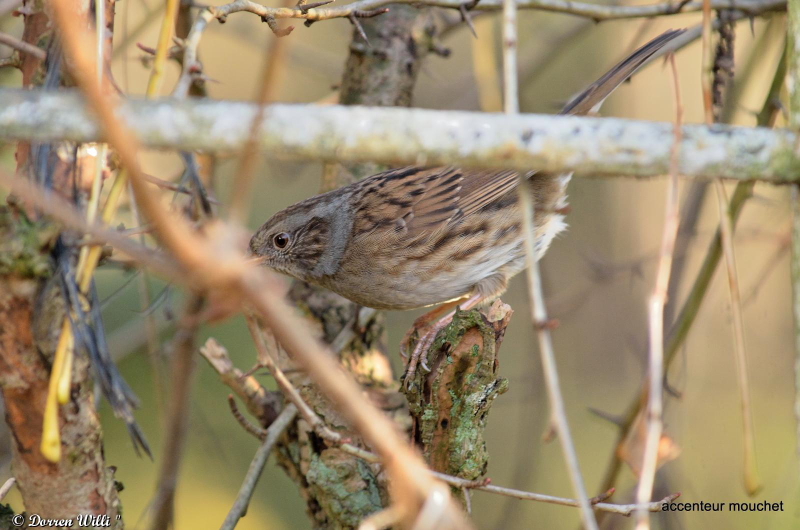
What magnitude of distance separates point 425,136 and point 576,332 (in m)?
4.76

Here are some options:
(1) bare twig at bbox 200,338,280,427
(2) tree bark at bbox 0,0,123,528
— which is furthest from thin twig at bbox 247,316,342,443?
(2) tree bark at bbox 0,0,123,528

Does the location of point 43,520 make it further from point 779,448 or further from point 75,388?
point 779,448

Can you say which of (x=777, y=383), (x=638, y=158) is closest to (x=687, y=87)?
(x=777, y=383)

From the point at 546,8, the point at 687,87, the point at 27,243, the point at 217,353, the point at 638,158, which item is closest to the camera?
the point at 638,158

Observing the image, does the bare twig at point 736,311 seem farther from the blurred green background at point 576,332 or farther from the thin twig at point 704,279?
the blurred green background at point 576,332

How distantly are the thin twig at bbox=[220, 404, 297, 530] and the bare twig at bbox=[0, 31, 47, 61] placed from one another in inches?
65.4

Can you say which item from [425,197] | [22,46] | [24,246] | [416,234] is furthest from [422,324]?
[22,46]

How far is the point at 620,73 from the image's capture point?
11.3 ft

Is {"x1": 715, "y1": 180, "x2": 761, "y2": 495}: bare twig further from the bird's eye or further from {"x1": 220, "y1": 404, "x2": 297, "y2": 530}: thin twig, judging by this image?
the bird's eye

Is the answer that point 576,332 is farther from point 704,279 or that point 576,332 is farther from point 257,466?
point 257,466

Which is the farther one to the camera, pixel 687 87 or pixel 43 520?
pixel 687 87

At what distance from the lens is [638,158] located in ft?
5.63

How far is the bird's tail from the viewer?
11.1 feet

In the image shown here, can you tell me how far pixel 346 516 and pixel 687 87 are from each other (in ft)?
14.6
